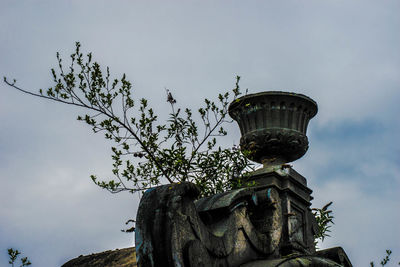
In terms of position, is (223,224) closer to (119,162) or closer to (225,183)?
(225,183)

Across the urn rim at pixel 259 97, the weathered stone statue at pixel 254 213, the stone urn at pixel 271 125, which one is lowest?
the weathered stone statue at pixel 254 213

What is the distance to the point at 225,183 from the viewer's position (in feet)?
20.7

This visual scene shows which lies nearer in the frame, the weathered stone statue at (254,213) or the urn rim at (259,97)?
the weathered stone statue at (254,213)

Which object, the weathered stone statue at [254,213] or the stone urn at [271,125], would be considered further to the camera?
the stone urn at [271,125]

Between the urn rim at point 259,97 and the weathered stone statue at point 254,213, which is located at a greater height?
the urn rim at point 259,97

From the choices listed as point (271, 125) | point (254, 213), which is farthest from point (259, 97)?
point (254, 213)

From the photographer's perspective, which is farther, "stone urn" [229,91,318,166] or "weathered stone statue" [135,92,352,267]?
"stone urn" [229,91,318,166]

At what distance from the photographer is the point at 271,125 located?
6.55m

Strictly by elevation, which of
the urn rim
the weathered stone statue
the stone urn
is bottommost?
the weathered stone statue

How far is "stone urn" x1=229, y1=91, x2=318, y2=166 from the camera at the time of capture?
21.4ft

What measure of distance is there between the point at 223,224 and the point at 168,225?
946mm

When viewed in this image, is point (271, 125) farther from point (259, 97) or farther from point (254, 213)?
point (254, 213)

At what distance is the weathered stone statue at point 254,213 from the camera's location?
14.4 ft

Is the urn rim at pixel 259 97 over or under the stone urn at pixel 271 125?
over
